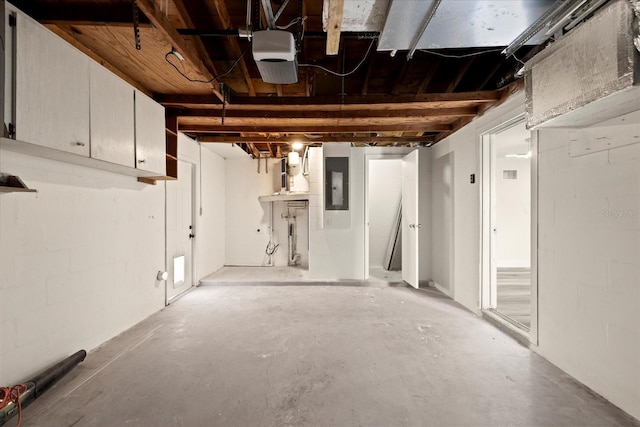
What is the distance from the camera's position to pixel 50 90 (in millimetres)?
1621

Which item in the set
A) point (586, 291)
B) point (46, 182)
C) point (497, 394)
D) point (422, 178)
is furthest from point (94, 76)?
point (422, 178)

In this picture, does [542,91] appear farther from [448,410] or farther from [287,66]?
[448,410]

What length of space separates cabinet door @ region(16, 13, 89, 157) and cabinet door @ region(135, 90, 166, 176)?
0.53m

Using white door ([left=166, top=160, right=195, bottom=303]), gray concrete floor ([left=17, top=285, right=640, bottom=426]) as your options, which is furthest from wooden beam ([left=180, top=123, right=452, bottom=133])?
gray concrete floor ([left=17, top=285, right=640, bottom=426])

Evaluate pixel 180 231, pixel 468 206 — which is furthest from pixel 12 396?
pixel 468 206

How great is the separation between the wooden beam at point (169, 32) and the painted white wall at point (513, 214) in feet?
18.9

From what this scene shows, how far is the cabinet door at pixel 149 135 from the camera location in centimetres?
241

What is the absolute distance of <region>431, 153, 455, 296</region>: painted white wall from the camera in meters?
3.72

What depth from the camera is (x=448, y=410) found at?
1.62 meters

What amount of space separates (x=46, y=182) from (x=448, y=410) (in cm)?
303

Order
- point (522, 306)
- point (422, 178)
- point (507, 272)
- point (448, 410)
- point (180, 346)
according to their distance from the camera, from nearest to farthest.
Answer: point (448, 410), point (180, 346), point (522, 306), point (422, 178), point (507, 272)

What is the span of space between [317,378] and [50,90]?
2502mm

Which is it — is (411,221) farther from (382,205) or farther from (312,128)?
(312,128)

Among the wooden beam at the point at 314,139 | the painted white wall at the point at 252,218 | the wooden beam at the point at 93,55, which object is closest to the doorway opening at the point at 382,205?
the wooden beam at the point at 314,139
